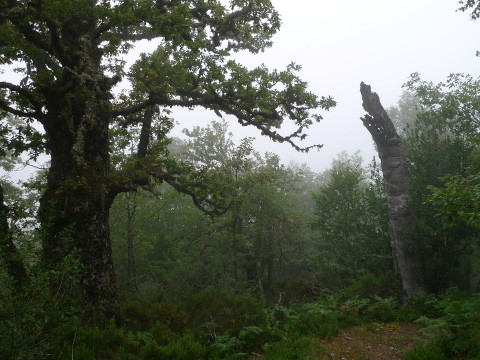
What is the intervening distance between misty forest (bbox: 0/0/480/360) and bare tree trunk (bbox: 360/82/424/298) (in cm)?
5

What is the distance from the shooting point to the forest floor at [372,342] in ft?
23.3

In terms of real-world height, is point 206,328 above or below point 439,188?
below

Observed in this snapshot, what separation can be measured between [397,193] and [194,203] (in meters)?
7.89

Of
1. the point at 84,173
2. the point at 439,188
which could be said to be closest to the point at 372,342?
the point at 439,188

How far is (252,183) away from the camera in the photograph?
18.7 m

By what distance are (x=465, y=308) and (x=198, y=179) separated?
7993mm

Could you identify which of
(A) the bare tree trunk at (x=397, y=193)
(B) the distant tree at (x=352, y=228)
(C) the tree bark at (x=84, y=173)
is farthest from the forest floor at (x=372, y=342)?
(B) the distant tree at (x=352, y=228)

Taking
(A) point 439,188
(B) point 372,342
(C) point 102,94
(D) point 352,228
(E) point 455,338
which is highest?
(C) point 102,94

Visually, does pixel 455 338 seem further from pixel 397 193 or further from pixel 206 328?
pixel 397 193

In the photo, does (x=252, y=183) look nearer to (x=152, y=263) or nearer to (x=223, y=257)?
(x=223, y=257)

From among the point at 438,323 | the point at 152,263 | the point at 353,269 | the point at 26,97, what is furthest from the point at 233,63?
the point at 152,263

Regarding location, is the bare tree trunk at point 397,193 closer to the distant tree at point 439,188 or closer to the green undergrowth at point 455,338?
the distant tree at point 439,188

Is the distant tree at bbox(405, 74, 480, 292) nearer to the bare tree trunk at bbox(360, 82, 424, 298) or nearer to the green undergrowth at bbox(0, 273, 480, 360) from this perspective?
the bare tree trunk at bbox(360, 82, 424, 298)

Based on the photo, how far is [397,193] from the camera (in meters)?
12.8
